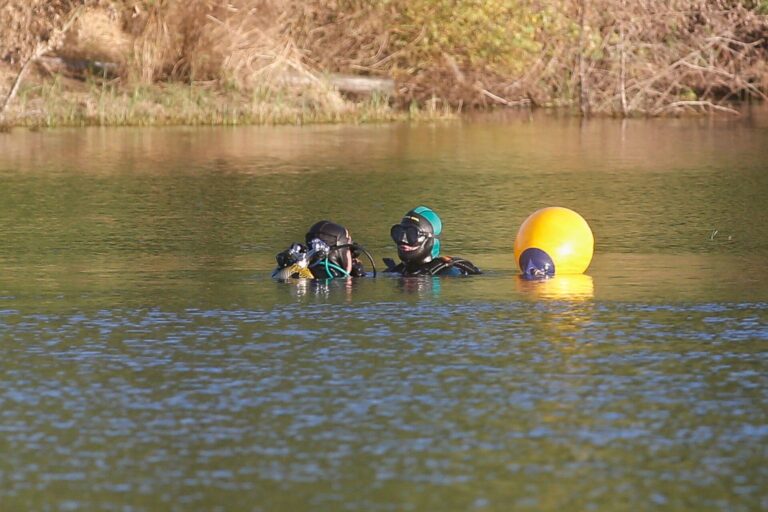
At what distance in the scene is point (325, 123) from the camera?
42031 millimetres

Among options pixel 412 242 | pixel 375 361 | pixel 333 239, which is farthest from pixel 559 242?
pixel 375 361

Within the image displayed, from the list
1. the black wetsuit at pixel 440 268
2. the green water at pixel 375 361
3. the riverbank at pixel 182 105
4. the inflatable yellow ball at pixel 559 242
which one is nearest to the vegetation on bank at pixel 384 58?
the riverbank at pixel 182 105

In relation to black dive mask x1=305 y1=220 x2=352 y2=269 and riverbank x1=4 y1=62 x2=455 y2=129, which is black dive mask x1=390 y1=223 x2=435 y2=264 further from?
riverbank x1=4 y1=62 x2=455 y2=129

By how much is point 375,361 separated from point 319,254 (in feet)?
13.5

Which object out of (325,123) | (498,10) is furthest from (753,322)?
(498,10)

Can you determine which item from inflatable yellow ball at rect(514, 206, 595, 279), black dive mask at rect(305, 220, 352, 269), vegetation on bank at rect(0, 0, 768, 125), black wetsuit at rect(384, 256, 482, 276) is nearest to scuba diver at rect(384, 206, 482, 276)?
black wetsuit at rect(384, 256, 482, 276)

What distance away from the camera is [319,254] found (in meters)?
16.2

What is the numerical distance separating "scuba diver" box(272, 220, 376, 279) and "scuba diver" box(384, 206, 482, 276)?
0.39m

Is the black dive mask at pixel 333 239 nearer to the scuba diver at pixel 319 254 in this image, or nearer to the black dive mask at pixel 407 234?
the scuba diver at pixel 319 254

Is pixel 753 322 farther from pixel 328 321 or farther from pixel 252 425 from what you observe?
pixel 252 425

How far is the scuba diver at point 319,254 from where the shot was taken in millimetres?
16156

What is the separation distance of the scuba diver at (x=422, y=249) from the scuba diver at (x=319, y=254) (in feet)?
1.29

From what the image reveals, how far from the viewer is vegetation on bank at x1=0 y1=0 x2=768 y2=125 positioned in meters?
42.2

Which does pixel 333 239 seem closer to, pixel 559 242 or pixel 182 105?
pixel 559 242
